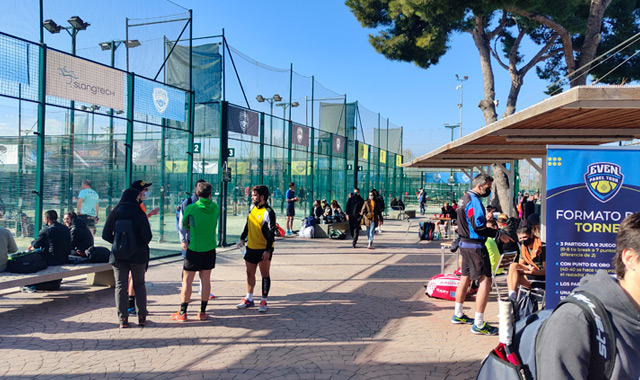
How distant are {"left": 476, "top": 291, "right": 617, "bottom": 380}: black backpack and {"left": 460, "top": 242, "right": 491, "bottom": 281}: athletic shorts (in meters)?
3.92

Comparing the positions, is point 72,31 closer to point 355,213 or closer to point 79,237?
point 79,237

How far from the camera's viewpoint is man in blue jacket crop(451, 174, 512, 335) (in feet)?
18.0

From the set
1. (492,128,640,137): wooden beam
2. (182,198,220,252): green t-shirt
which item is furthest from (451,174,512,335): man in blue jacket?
(182,198,220,252): green t-shirt

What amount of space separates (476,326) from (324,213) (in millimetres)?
11395

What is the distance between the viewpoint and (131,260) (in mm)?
5637

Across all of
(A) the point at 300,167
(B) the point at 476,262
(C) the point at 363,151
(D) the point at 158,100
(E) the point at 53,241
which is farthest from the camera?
(C) the point at 363,151

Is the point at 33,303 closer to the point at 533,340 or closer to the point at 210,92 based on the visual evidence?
the point at 533,340

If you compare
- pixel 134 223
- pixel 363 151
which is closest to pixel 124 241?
pixel 134 223

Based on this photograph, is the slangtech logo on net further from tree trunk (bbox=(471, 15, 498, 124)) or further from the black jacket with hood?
tree trunk (bbox=(471, 15, 498, 124))

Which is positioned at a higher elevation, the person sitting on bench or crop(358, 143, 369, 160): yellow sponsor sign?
crop(358, 143, 369, 160): yellow sponsor sign

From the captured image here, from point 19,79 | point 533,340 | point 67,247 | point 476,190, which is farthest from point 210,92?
point 533,340

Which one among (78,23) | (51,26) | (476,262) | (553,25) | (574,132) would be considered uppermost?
(553,25)

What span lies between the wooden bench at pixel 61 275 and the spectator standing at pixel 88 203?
2453 millimetres

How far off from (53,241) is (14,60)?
2.84 metres
